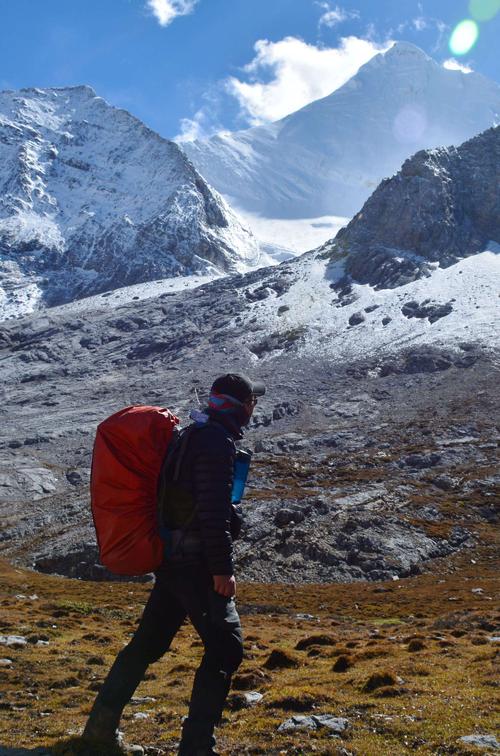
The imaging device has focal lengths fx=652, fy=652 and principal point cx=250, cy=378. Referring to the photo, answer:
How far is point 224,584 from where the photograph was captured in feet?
21.2

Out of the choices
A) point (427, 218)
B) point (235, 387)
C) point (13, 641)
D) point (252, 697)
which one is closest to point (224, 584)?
point (235, 387)

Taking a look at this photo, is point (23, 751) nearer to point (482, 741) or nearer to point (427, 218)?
point (482, 741)

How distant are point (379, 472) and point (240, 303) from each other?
111565 mm

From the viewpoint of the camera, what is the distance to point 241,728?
26.5 feet

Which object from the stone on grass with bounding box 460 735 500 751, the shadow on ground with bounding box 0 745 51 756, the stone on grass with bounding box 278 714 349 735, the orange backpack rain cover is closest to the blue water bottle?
the orange backpack rain cover

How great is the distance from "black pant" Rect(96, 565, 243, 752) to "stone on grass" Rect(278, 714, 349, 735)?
1.86 meters

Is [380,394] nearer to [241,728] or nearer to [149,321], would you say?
[149,321]

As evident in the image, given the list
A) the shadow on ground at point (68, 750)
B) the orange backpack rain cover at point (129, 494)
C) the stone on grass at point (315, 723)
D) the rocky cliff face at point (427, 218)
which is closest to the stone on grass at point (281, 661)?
the stone on grass at point (315, 723)

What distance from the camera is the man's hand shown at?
21.2 feet

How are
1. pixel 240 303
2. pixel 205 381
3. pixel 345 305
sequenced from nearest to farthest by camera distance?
1. pixel 205 381
2. pixel 345 305
3. pixel 240 303

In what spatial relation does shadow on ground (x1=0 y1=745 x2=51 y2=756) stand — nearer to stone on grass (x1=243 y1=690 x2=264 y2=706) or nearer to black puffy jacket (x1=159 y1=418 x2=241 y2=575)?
black puffy jacket (x1=159 y1=418 x2=241 y2=575)

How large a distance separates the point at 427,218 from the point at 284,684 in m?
176

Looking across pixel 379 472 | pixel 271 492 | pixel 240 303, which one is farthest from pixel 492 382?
pixel 240 303

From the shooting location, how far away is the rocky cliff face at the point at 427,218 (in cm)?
16662
